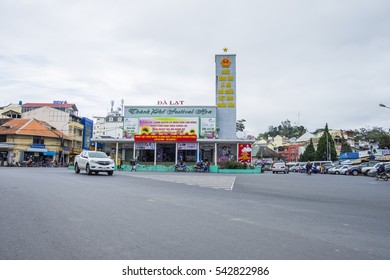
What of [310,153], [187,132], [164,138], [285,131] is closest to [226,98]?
[187,132]

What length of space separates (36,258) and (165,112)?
126 feet

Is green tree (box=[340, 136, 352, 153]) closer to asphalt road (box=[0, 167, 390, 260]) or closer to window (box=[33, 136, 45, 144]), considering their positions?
window (box=[33, 136, 45, 144])

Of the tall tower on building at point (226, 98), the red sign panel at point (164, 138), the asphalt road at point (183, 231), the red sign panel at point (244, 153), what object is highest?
the tall tower on building at point (226, 98)

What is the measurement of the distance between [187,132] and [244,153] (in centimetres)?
789

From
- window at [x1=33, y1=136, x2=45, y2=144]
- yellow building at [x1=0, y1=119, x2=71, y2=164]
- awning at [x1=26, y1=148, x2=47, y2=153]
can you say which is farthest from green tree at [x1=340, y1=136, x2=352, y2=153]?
window at [x1=33, y1=136, x2=45, y2=144]

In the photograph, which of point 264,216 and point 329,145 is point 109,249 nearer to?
point 264,216

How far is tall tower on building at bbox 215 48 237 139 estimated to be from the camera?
42.2m

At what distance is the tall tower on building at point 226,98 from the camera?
42219 mm

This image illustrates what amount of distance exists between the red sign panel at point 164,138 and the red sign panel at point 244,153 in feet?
20.2

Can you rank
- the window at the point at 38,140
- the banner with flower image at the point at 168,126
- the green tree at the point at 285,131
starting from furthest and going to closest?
the green tree at the point at 285,131, the window at the point at 38,140, the banner with flower image at the point at 168,126

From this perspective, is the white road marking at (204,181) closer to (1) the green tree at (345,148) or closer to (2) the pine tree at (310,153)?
(2) the pine tree at (310,153)

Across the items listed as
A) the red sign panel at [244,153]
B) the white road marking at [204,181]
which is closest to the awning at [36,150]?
the red sign panel at [244,153]

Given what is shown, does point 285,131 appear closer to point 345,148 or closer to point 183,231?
point 345,148

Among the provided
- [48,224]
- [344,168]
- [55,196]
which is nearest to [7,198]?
[55,196]
